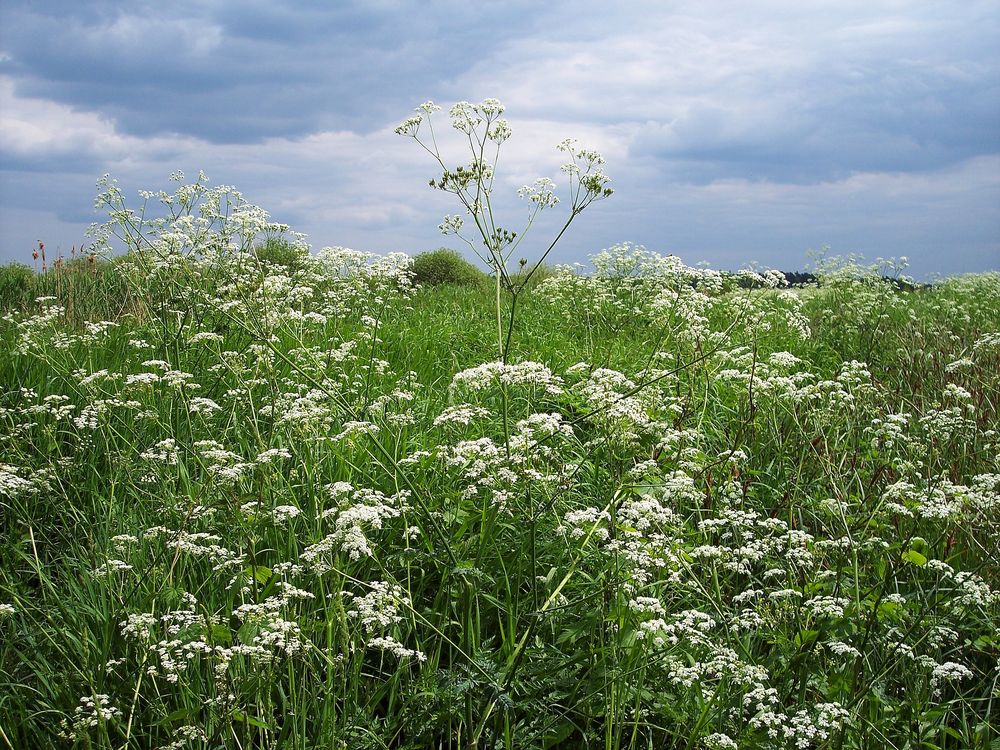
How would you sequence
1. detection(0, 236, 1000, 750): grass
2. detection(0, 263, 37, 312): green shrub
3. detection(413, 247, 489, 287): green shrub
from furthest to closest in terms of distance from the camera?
detection(413, 247, 489, 287): green shrub
detection(0, 263, 37, 312): green shrub
detection(0, 236, 1000, 750): grass

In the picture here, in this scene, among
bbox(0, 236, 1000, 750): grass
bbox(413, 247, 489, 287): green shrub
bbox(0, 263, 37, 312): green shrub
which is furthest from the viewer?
bbox(413, 247, 489, 287): green shrub

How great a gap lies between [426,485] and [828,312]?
A: 351 inches

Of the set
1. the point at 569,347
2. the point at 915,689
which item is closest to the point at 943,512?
the point at 915,689

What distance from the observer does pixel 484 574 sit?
362cm

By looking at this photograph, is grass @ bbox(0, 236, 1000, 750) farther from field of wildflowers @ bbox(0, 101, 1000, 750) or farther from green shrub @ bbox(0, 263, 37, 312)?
green shrub @ bbox(0, 263, 37, 312)

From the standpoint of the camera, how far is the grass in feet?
10.5

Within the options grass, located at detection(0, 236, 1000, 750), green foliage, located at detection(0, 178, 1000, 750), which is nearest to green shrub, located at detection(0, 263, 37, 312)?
grass, located at detection(0, 236, 1000, 750)

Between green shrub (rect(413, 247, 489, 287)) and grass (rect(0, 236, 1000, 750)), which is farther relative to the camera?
green shrub (rect(413, 247, 489, 287))

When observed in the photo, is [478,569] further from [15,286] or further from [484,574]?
[15,286]

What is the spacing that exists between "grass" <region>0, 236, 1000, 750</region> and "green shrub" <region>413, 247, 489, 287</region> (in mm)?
16233

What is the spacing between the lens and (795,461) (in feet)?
21.1

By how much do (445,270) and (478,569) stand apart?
19846 mm

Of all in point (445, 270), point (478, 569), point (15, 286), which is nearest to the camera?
point (478, 569)

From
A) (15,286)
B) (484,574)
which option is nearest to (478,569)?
(484,574)
